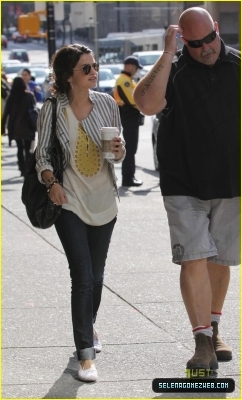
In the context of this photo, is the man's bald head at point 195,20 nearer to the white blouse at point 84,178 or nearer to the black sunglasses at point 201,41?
the black sunglasses at point 201,41

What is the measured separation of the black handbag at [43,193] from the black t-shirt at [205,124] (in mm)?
609

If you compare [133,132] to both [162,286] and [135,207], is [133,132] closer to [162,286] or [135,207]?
[135,207]

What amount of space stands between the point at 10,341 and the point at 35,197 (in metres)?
1.07

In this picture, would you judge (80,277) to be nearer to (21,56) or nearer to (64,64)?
(64,64)

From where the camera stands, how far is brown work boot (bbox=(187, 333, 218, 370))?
513 cm

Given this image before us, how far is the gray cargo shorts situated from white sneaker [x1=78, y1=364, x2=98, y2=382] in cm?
73

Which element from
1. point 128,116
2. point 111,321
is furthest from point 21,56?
point 111,321

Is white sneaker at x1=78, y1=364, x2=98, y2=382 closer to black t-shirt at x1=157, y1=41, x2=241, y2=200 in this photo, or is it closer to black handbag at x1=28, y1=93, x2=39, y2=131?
black t-shirt at x1=157, y1=41, x2=241, y2=200

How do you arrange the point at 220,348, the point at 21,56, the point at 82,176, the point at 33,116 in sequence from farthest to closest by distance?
the point at 21,56, the point at 33,116, the point at 220,348, the point at 82,176

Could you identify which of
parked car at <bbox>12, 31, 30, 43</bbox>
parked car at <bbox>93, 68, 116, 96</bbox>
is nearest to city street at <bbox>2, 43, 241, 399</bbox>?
parked car at <bbox>93, 68, 116, 96</bbox>

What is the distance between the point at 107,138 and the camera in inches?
205

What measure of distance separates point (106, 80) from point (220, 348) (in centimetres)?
3427

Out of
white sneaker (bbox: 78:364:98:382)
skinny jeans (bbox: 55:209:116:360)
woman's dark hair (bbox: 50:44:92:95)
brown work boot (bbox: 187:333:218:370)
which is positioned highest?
woman's dark hair (bbox: 50:44:92:95)

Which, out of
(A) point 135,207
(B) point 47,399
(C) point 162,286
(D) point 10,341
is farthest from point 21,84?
(B) point 47,399
